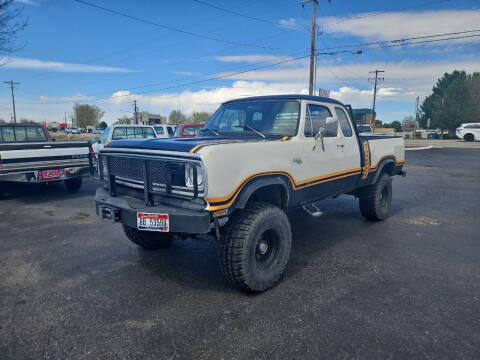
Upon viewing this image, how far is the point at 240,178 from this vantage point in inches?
114

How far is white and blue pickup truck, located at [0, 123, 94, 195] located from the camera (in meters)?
6.46

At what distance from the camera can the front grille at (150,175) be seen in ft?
9.53

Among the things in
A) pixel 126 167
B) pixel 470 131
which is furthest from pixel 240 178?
pixel 470 131

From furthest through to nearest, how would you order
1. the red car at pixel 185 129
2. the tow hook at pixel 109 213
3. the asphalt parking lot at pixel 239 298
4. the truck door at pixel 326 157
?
the red car at pixel 185 129, the truck door at pixel 326 157, the tow hook at pixel 109 213, the asphalt parking lot at pixel 239 298

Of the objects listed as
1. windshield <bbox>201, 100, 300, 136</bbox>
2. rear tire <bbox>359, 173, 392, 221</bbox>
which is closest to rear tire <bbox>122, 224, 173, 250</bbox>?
windshield <bbox>201, 100, 300, 136</bbox>

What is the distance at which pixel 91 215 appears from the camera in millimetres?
6102

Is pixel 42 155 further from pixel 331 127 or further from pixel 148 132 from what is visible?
pixel 331 127

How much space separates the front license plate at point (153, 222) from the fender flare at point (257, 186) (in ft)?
2.05

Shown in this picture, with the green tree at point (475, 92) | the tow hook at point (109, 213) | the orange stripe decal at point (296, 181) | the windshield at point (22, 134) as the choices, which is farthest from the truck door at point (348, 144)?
the green tree at point (475, 92)

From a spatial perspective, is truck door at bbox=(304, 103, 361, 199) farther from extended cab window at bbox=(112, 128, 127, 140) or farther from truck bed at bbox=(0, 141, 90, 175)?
extended cab window at bbox=(112, 128, 127, 140)

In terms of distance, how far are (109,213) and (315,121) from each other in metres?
2.68

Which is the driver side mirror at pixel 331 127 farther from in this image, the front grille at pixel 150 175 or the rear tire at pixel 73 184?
the rear tire at pixel 73 184

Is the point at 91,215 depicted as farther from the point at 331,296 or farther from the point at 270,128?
the point at 331,296

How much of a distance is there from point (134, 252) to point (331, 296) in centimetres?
257
